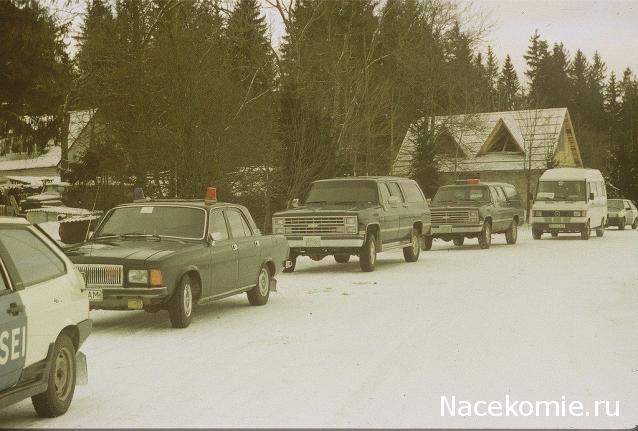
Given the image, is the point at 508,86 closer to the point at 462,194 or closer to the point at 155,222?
the point at 462,194

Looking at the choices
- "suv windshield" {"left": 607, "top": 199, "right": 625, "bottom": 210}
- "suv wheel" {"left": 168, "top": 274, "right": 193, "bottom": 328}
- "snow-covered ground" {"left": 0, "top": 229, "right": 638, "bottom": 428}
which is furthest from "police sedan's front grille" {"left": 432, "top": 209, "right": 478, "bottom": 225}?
"suv windshield" {"left": 607, "top": 199, "right": 625, "bottom": 210}

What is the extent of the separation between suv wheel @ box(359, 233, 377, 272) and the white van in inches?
589

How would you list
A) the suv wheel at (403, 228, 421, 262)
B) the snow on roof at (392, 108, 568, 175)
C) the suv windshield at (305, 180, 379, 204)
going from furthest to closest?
the snow on roof at (392, 108, 568, 175) < the suv wheel at (403, 228, 421, 262) < the suv windshield at (305, 180, 379, 204)

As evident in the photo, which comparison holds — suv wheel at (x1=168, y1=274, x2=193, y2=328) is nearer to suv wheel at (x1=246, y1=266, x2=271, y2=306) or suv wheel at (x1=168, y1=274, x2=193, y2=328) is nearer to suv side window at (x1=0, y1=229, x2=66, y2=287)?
suv wheel at (x1=246, y1=266, x2=271, y2=306)

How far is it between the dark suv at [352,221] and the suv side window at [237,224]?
5800 mm

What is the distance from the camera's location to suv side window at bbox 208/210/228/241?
43.9ft

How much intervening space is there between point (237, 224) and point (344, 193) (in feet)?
25.4

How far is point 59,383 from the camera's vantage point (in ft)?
24.4

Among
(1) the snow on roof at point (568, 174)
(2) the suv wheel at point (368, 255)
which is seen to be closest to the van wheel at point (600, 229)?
(1) the snow on roof at point (568, 174)

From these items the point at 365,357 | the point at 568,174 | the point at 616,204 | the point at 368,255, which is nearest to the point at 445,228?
the point at 568,174

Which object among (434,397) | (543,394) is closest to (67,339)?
(434,397)

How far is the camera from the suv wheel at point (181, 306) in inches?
473

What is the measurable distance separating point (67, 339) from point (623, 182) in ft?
222

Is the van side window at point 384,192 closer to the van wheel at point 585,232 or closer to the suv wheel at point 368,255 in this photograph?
the suv wheel at point 368,255
